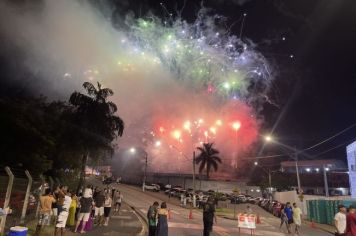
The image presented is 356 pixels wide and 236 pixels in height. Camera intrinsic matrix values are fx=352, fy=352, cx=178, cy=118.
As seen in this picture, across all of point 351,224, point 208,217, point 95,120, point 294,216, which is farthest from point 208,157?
point 351,224

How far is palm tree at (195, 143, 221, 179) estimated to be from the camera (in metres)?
86.2

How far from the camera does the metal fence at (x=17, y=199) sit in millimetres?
11609

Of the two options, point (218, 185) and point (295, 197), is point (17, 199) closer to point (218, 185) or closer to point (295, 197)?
point (295, 197)

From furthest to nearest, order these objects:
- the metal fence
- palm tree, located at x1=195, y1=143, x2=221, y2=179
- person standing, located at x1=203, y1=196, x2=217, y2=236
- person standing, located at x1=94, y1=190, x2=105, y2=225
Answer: palm tree, located at x1=195, y1=143, x2=221, y2=179 < person standing, located at x1=94, y1=190, x2=105, y2=225 < person standing, located at x1=203, y1=196, x2=217, y2=236 < the metal fence

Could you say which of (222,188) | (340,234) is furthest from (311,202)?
(222,188)

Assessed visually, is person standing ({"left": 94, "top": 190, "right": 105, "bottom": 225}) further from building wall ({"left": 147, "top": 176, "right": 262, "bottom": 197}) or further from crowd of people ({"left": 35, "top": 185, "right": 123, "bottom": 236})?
building wall ({"left": 147, "top": 176, "right": 262, "bottom": 197})

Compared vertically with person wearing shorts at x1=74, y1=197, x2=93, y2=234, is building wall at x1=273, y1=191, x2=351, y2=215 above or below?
above

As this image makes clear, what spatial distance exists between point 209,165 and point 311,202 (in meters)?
53.6

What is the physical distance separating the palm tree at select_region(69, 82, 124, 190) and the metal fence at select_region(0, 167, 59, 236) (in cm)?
1244

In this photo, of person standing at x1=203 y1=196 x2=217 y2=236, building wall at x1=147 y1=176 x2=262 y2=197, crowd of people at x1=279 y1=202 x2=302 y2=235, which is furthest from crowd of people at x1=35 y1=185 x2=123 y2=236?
building wall at x1=147 y1=176 x2=262 y2=197

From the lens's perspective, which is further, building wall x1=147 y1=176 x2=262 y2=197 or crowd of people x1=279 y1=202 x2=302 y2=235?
building wall x1=147 y1=176 x2=262 y2=197

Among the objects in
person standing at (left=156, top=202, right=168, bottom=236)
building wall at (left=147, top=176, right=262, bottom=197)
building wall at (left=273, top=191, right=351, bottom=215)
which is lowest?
person standing at (left=156, top=202, right=168, bottom=236)

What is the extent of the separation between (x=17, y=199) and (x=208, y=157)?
74.9m

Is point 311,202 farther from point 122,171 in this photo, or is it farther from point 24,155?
point 122,171
